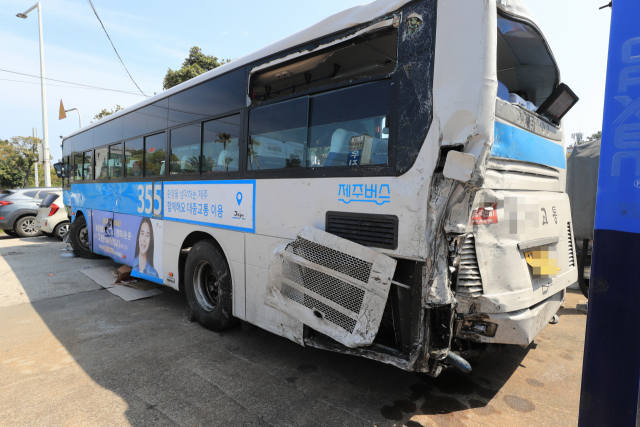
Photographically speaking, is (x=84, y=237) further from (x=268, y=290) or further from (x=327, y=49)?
(x=327, y=49)

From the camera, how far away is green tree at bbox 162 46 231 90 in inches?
677

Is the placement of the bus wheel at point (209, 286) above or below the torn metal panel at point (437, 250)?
below

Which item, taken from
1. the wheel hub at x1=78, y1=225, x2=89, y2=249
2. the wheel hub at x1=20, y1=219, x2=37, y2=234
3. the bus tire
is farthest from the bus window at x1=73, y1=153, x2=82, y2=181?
the wheel hub at x1=20, y1=219, x2=37, y2=234

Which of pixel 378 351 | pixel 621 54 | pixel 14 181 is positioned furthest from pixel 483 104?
pixel 14 181

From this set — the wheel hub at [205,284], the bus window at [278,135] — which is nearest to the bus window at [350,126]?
the bus window at [278,135]

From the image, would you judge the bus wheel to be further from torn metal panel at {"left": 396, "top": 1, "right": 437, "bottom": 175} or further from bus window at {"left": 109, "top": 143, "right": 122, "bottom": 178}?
bus window at {"left": 109, "top": 143, "right": 122, "bottom": 178}

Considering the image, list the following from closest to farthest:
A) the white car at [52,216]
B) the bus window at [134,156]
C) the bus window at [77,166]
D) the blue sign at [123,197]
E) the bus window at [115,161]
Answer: the blue sign at [123,197], the bus window at [134,156], the bus window at [115,161], the bus window at [77,166], the white car at [52,216]

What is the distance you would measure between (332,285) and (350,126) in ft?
4.25

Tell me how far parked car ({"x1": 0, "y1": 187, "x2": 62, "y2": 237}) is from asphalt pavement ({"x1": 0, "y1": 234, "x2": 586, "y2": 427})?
10197 millimetres

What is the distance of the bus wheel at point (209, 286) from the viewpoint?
4121 mm

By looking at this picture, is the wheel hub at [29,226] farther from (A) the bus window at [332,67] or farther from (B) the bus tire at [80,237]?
(A) the bus window at [332,67]

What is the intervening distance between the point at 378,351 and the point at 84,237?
28.2 ft

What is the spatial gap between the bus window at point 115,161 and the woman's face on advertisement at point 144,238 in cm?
138

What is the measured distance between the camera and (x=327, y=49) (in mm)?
3070
